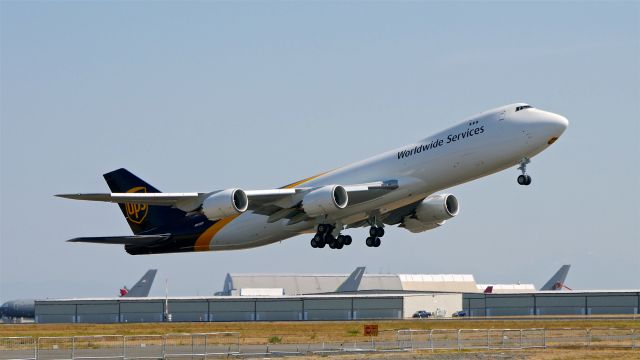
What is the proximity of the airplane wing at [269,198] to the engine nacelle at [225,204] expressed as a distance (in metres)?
0.66

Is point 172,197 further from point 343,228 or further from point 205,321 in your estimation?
point 205,321

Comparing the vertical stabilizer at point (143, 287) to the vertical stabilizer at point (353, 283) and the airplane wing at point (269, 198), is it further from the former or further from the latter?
the airplane wing at point (269, 198)

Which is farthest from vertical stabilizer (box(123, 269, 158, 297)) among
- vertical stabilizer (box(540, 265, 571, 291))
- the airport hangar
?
vertical stabilizer (box(540, 265, 571, 291))

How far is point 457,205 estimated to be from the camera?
5962cm

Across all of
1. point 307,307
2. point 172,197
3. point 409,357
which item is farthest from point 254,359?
point 307,307

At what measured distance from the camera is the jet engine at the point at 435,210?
5919 centimetres

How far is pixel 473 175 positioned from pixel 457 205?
9.08 meters

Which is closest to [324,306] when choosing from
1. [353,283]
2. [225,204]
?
[353,283]

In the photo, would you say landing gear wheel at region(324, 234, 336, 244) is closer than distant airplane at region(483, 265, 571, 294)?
Yes

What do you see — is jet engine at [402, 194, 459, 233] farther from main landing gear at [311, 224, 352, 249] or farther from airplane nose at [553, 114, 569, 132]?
airplane nose at [553, 114, 569, 132]

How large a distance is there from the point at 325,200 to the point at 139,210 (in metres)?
15.2

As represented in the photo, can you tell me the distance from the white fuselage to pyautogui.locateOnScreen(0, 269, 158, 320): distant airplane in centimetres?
6470

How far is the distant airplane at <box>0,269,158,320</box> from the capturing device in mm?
117375

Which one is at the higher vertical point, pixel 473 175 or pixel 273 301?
pixel 473 175
